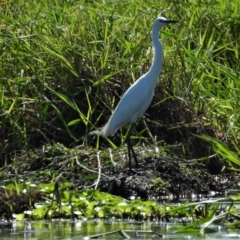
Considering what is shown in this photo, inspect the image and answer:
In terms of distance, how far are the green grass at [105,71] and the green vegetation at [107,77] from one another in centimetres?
1

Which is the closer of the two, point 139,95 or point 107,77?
point 139,95

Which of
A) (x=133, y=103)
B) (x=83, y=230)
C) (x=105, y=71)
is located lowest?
(x=83, y=230)

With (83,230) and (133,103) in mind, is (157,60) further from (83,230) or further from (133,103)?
(83,230)

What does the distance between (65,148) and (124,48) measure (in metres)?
1.48

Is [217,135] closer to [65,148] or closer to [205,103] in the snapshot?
[205,103]

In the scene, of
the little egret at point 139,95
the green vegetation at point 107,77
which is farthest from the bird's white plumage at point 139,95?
the green vegetation at point 107,77

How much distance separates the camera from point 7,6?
10.6 m

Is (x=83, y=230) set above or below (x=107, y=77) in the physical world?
below

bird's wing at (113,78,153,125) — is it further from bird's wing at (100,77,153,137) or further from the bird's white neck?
the bird's white neck

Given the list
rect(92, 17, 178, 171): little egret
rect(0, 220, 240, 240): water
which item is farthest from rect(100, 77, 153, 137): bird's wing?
rect(0, 220, 240, 240): water

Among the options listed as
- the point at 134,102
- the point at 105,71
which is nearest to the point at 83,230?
the point at 134,102

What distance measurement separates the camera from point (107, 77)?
29.3 ft

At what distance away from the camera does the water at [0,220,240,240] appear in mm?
5859

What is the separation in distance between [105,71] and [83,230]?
3160mm
